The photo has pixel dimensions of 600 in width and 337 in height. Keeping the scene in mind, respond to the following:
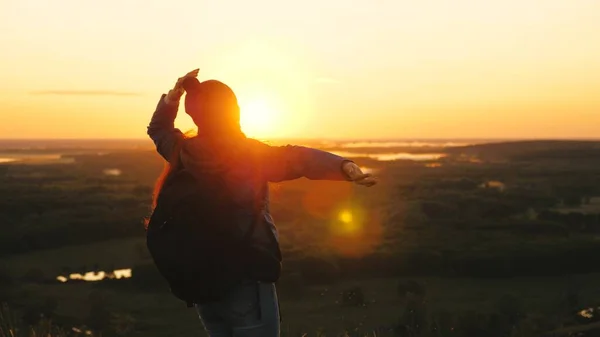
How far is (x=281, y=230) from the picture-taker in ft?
126

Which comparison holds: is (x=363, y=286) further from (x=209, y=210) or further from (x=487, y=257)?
(x=209, y=210)

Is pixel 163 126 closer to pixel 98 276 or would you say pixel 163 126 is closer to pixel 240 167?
pixel 240 167

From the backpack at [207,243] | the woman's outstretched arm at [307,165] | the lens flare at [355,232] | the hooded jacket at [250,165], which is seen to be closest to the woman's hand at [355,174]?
the woman's outstretched arm at [307,165]

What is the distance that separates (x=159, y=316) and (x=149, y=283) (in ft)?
12.9

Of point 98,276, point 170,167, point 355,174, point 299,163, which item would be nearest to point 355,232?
point 98,276

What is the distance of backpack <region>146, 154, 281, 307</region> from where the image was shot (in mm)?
2670

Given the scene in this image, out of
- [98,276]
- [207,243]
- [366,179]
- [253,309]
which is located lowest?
[98,276]

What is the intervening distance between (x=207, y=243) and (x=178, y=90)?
2.68 ft

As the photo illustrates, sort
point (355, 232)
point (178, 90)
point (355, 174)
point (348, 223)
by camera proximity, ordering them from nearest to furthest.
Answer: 1. point (355, 174)
2. point (178, 90)
3. point (355, 232)
4. point (348, 223)

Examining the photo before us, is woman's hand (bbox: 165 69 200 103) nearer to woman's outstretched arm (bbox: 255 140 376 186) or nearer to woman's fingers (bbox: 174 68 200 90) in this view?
woman's fingers (bbox: 174 68 200 90)

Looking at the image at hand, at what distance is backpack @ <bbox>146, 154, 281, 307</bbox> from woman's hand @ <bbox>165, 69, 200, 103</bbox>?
1.58ft

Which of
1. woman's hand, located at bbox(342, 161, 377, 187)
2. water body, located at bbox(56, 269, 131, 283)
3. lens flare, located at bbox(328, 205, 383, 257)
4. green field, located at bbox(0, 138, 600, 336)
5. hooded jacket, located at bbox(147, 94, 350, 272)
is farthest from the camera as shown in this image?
lens flare, located at bbox(328, 205, 383, 257)

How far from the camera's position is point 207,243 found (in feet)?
8.81

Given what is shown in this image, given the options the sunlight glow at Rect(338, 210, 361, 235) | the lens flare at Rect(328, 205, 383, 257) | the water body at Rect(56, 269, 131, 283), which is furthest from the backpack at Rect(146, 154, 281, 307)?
the sunlight glow at Rect(338, 210, 361, 235)
